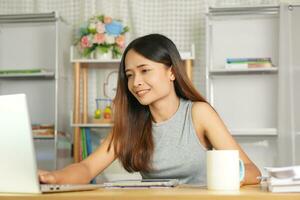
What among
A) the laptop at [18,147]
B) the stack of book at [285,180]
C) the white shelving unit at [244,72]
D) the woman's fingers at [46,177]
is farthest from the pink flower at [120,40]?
the stack of book at [285,180]

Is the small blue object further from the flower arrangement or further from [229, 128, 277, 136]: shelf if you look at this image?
[229, 128, 277, 136]: shelf

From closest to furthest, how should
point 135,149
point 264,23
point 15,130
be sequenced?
point 15,130
point 135,149
point 264,23

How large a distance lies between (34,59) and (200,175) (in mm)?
2319

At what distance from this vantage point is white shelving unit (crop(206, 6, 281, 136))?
3.46m

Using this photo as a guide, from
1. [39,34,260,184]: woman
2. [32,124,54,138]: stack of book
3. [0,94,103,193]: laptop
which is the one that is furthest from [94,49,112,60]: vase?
[0,94,103,193]: laptop

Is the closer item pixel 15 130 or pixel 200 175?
pixel 15 130

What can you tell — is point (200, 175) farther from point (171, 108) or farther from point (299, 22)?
point (299, 22)

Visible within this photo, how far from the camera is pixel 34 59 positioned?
12.2 ft

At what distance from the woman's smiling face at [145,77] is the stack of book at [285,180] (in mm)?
739

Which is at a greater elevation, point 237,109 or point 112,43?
point 112,43

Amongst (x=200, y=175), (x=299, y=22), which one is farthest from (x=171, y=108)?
(x=299, y=22)

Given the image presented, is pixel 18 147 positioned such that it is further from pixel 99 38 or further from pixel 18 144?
pixel 99 38

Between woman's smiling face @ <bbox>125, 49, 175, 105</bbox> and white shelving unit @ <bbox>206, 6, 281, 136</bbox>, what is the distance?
1693 mm

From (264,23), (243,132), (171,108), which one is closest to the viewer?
→ (171,108)
